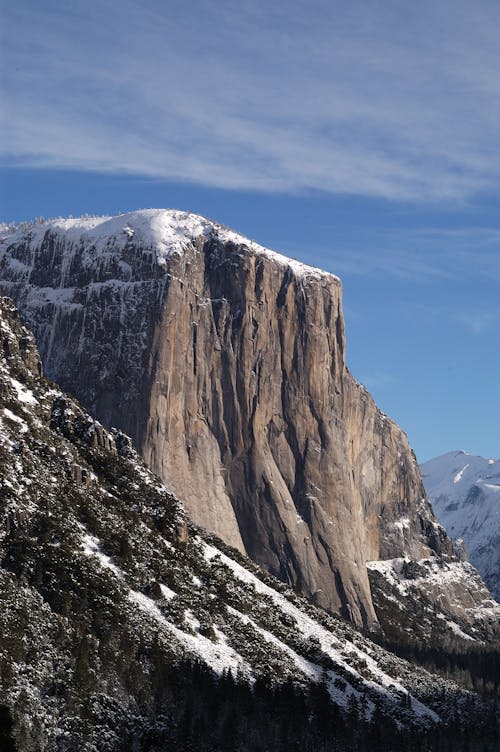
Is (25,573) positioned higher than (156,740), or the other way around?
(25,573)

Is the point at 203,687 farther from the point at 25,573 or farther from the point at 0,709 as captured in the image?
the point at 0,709

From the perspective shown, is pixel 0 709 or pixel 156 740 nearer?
pixel 0 709

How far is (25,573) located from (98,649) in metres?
16.3

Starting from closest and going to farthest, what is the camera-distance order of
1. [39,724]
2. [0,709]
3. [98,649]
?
1. [0,709]
2. [39,724]
3. [98,649]

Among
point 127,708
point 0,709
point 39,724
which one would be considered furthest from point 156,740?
point 0,709

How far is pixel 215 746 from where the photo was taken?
18712cm

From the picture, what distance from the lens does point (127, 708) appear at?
18425 centimetres

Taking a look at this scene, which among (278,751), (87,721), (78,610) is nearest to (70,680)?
(87,721)

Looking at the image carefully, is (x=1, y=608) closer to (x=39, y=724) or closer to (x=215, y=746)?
(x=39, y=724)

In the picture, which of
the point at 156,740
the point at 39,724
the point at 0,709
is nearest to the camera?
the point at 0,709

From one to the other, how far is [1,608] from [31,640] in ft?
20.6

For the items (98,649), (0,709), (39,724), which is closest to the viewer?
(0,709)

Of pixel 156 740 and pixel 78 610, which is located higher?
pixel 78 610

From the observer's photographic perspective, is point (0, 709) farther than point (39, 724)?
No
